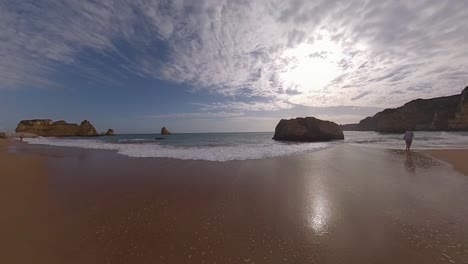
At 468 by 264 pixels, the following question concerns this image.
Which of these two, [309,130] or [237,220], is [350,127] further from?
[237,220]

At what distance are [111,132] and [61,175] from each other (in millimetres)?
126136

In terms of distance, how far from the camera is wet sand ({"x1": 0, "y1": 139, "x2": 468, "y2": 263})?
292 cm

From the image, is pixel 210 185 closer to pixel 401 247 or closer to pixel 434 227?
pixel 401 247

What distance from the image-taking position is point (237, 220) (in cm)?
406

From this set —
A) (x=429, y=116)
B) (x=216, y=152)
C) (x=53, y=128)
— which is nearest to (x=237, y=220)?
(x=216, y=152)

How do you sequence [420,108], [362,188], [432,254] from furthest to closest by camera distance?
[420,108] → [362,188] → [432,254]

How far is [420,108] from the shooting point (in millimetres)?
83125

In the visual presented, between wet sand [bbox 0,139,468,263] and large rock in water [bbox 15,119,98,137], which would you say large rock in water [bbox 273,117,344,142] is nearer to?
wet sand [bbox 0,139,468,263]

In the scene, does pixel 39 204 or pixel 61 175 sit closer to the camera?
pixel 39 204

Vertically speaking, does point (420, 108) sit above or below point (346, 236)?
above

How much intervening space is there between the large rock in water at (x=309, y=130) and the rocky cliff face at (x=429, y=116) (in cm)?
5588

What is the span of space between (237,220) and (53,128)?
129 m

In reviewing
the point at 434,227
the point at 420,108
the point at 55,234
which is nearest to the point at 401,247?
the point at 434,227

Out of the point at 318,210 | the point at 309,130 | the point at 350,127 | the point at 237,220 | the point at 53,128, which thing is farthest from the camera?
the point at 350,127
